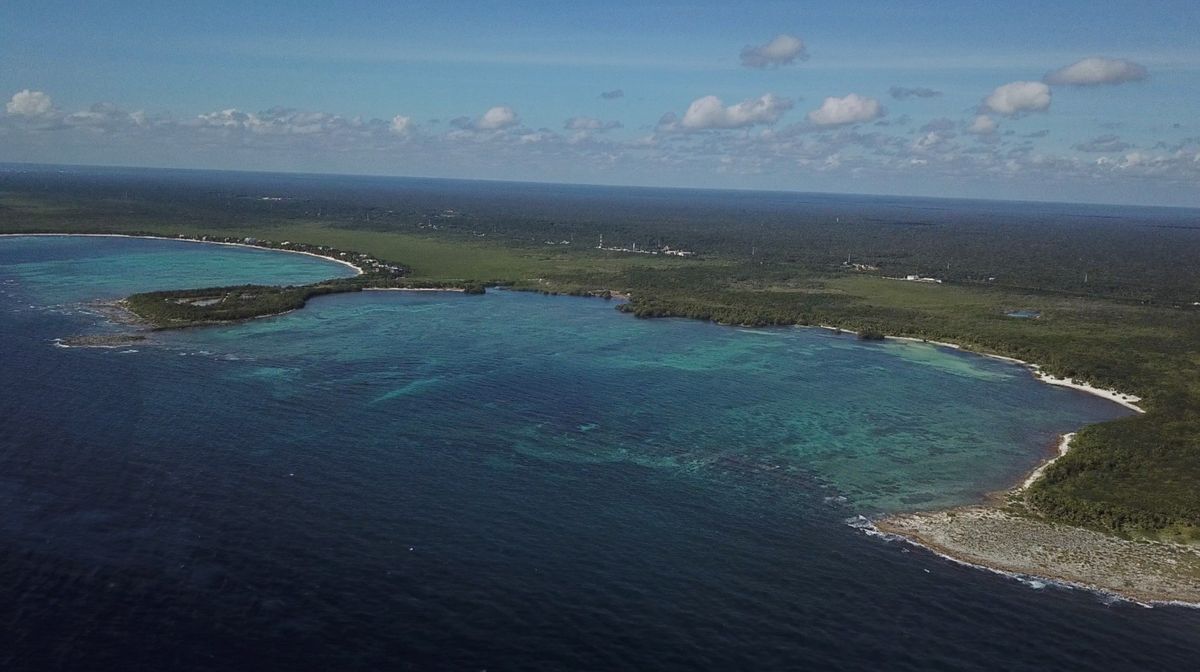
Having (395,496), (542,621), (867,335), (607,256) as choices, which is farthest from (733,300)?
(542,621)

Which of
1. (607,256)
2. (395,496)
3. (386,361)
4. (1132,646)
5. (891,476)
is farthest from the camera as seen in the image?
(607,256)

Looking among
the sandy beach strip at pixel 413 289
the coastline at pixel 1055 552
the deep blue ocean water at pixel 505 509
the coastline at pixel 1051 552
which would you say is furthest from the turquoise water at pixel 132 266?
the coastline at pixel 1055 552

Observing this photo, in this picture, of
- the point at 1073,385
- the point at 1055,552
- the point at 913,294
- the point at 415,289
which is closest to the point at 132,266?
the point at 415,289

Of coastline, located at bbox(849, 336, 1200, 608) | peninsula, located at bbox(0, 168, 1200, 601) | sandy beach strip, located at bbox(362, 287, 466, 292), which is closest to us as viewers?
coastline, located at bbox(849, 336, 1200, 608)

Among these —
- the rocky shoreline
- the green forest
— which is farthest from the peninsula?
the green forest

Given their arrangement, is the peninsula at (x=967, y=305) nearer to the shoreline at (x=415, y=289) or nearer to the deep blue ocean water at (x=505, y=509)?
the shoreline at (x=415, y=289)

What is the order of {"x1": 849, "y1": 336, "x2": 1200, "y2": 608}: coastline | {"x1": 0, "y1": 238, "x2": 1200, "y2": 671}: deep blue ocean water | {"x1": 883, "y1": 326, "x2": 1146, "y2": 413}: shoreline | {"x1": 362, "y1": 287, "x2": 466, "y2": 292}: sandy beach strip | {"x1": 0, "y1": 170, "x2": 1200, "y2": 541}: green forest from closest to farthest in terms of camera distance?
{"x1": 0, "y1": 238, "x2": 1200, "y2": 671}: deep blue ocean water
{"x1": 849, "y1": 336, "x2": 1200, "y2": 608}: coastline
{"x1": 0, "y1": 170, "x2": 1200, "y2": 541}: green forest
{"x1": 883, "y1": 326, "x2": 1146, "y2": 413}: shoreline
{"x1": 362, "y1": 287, "x2": 466, "y2": 292}: sandy beach strip

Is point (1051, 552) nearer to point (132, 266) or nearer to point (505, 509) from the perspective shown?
point (505, 509)

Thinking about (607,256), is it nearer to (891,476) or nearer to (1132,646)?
(891,476)

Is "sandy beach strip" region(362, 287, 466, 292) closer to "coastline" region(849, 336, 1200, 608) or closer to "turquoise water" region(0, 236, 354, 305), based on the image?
"turquoise water" region(0, 236, 354, 305)
